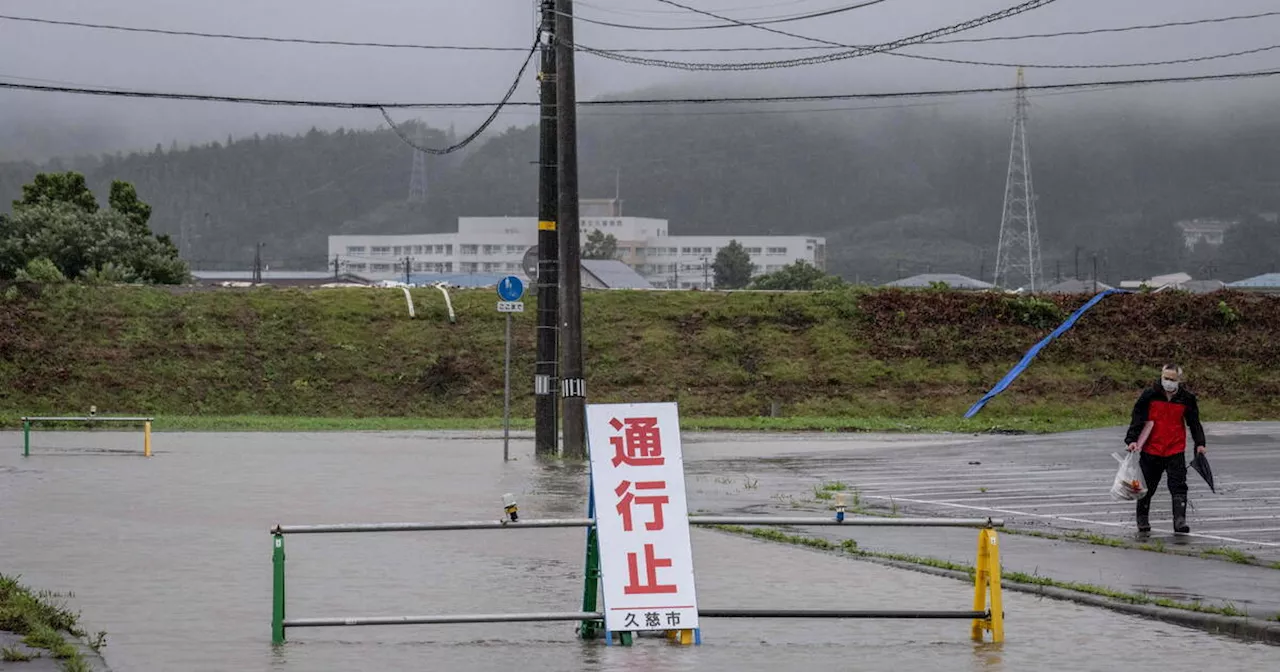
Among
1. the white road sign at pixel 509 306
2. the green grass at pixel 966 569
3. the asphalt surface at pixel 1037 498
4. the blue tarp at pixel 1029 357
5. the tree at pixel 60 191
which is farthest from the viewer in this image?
the tree at pixel 60 191

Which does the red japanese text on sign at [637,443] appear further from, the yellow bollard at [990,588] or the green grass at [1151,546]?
the green grass at [1151,546]

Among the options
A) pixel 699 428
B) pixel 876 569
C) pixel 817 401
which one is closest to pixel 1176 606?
pixel 876 569

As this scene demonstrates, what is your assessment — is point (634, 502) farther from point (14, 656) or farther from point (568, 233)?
point (568, 233)

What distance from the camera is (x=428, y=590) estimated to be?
12992 millimetres

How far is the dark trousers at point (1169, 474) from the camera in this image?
16797mm

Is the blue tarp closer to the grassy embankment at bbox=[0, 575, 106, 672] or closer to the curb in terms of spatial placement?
the curb

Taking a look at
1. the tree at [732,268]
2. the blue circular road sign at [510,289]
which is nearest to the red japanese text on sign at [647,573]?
the blue circular road sign at [510,289]

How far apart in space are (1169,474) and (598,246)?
149m

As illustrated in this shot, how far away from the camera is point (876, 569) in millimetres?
14469

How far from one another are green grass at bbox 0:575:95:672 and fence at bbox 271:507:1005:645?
1.23m

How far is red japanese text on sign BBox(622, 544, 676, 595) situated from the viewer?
33.8 ft

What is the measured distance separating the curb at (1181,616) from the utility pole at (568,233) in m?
14.3

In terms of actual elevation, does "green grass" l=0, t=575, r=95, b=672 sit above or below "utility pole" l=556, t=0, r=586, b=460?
below

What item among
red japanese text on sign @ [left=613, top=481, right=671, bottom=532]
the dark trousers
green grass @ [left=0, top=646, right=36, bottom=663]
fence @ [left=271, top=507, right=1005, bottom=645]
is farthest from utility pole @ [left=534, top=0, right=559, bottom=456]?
green grass @ [left=0, top=646, right=36, bottom=663]
